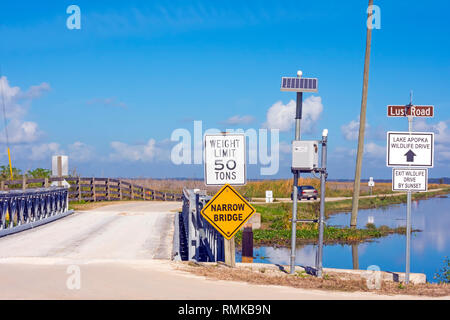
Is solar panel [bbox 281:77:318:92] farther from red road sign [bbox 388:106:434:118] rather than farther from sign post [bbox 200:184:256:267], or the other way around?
sign post [bbox 200:184:256:267]

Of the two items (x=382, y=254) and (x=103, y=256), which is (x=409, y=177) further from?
(x=382, y=254)

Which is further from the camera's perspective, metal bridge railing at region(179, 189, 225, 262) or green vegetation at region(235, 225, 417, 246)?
green vegetation at region(235, 225, 417, 246)

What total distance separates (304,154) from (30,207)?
13.3 meters

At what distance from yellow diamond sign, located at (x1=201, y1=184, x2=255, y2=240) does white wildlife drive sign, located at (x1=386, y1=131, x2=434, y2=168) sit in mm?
2932

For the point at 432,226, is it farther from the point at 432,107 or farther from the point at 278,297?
the point at 278,297

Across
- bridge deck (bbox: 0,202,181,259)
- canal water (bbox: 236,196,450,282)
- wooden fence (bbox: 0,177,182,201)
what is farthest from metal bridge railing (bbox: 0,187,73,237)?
canal water (bbox: 236,196,450,282)

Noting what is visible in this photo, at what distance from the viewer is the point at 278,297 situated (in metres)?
9.20

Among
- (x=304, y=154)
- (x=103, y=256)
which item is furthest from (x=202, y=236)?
(x=304, y=154)

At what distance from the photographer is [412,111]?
1141 cm

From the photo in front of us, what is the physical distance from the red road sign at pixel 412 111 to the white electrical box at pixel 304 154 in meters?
1.55

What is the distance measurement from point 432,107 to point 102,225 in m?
15.1

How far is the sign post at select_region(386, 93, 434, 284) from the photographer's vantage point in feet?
37.6

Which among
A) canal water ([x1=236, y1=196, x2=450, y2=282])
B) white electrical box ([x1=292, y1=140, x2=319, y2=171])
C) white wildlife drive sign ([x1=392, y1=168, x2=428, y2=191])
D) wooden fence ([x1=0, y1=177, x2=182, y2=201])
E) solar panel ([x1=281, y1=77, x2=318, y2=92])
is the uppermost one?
solar panel ([x1=281, y1=77, x2=318, y2=92])
